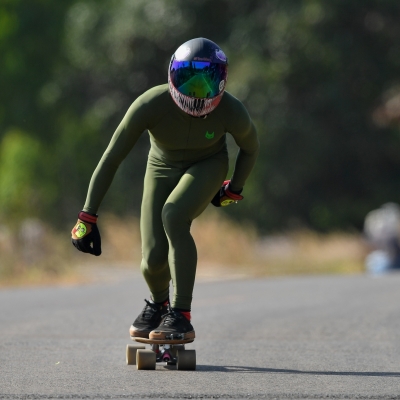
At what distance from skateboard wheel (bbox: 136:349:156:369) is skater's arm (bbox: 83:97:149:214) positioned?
89 centimetres

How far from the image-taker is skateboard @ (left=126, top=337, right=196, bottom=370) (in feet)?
21.4

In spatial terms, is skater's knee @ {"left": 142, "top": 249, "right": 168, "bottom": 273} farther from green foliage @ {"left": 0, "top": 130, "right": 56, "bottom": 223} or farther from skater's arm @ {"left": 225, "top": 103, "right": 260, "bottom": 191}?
green foliage @ {"left": 0, "top": 130, "right": 56, "bottom": 223}

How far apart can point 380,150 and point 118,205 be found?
27.4 ft

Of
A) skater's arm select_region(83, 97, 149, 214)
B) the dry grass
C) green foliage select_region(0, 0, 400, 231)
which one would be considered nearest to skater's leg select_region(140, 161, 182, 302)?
skater's arm select_region(83, 97, 149, 214)

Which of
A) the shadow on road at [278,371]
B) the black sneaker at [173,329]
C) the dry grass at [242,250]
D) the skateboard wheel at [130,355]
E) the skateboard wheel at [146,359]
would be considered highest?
the dry grass at [242,250]

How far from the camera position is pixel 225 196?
23.8ft

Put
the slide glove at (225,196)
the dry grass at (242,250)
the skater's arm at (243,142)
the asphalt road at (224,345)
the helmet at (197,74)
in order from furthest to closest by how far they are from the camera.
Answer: the dry grass at (242,250) → the slide glove at (225,196) → the skater's arm at (243,142) → the helmet at (197,74) → the asphalt road at (224,345)

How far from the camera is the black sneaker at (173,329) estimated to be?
645cm

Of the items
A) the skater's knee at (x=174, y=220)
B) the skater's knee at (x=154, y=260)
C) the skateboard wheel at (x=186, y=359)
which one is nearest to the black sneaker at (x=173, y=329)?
the skateboard wheel at (x=186, y=359)

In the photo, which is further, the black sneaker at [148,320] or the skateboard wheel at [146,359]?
the black sneaker at [148,320]

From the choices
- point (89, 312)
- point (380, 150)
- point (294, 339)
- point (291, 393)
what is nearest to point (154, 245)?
point (291, 393)

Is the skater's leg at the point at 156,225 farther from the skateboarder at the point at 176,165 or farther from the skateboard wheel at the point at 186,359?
the skateboard wheel at the point at 186,359

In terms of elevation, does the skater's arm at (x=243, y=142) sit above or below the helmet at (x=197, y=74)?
below

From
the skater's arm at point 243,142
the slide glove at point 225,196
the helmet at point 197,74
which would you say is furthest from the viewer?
the slide glove at point 225,196
